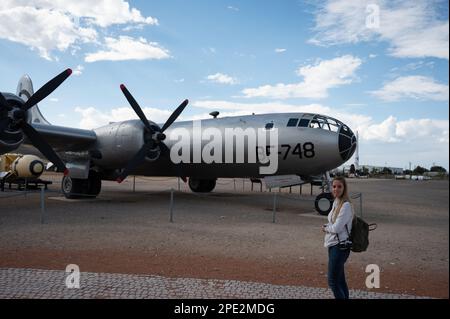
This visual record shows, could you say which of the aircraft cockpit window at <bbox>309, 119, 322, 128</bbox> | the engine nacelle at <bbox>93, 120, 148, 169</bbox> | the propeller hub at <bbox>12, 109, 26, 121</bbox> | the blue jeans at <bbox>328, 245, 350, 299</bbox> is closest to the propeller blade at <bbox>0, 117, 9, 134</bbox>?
the propeller hub at <bbox>12, 109, 26, 121</bbox>

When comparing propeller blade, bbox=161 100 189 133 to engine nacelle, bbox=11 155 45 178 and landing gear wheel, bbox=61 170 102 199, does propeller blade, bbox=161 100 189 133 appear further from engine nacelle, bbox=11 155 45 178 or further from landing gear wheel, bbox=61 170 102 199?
engine nacelle, bbox=11 155 45 178

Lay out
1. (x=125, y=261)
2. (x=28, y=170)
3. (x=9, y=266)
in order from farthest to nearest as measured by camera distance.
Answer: (x=28, y=170), (x=125, y=261), (x=9, y=266)

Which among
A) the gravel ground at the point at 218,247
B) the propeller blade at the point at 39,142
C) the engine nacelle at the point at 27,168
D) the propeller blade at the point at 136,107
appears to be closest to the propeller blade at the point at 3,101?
the propeller blade at the point at 39,142

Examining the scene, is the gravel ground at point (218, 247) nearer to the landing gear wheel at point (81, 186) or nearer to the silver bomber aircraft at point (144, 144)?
the silver bomber aircraft at point (144, 144)

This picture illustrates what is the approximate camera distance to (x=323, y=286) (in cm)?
536

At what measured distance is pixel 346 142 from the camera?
42.6ft

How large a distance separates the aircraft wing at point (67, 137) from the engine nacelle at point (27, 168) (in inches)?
240

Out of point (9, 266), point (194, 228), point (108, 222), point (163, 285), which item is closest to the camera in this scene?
point (163, 285)

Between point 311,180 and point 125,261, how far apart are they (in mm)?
9142

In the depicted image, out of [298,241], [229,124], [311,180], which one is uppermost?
[229,124]

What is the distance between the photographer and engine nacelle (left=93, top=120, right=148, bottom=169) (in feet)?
49.2

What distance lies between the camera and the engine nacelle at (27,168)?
21.8m
